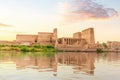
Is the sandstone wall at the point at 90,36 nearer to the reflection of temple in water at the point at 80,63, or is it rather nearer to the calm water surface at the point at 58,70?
the reflection of temple in water at the point at 80,63

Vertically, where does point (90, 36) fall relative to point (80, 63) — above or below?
above

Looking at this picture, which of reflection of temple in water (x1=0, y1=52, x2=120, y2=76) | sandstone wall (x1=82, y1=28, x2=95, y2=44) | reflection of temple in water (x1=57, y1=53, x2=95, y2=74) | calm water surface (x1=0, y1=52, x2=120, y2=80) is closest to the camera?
calm water surface (x1=0, y1=52, x2=120, y2=80)

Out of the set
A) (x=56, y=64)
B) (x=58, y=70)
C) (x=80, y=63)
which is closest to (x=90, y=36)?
(x=80, y=63)

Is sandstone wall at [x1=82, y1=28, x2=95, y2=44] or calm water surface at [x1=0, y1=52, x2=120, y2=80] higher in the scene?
sandstone wall at [x1=82, y1=28, x2=95, y2=44]

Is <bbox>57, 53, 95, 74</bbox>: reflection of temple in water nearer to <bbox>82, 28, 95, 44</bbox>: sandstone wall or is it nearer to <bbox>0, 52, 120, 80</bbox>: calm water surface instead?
<bbox>0, 52, 120, 80</bbox>: calm water surface

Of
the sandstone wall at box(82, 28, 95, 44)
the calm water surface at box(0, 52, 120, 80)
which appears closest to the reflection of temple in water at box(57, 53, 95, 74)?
the calm water surface at box(0, 52, 120, 80)

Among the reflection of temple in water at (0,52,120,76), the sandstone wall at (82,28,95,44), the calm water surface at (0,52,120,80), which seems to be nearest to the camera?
the calm water surface at (0,52,120,80)

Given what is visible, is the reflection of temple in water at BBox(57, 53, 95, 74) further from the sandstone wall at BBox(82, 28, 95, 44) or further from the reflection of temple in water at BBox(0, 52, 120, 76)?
the sandstone wall at BBox(82, 28, 95, 44)

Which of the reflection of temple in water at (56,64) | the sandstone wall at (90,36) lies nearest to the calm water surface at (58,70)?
the reflection of temple in water at (56,64)

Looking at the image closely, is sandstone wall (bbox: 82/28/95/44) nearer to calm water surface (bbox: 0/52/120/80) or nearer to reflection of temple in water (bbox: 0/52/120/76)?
reflection of temple in water (bbox: 0/52/120/76)

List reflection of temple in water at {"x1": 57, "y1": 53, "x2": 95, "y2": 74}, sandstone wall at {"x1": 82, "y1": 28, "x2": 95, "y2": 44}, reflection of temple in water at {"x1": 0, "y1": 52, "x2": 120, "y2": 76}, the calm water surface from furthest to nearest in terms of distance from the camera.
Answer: sandstone wall at {"x1": 82, "y1": 28, "x2": 95, "y2": 44}, reflection of temple in water at {"x1": 57, "y1": 53, "x2": 95, "y2": 74}, reflection of temple in water at {"x1": 0, "y1": 52, "x2": 120, "y2": 76}, the calm water surface

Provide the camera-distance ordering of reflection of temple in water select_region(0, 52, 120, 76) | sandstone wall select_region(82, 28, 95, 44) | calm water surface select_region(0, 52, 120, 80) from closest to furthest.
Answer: calm water surface select_region(0, 52, 120, 80) → reflection of temple in water select_region(0, 52, 120, 76) → sandstone wall select_region(82, 28, 95, 44)

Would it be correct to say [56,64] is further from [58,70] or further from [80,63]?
[58,70]

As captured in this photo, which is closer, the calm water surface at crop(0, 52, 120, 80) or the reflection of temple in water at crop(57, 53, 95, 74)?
the calm water surface at crop(0, 52, 120, 80)
